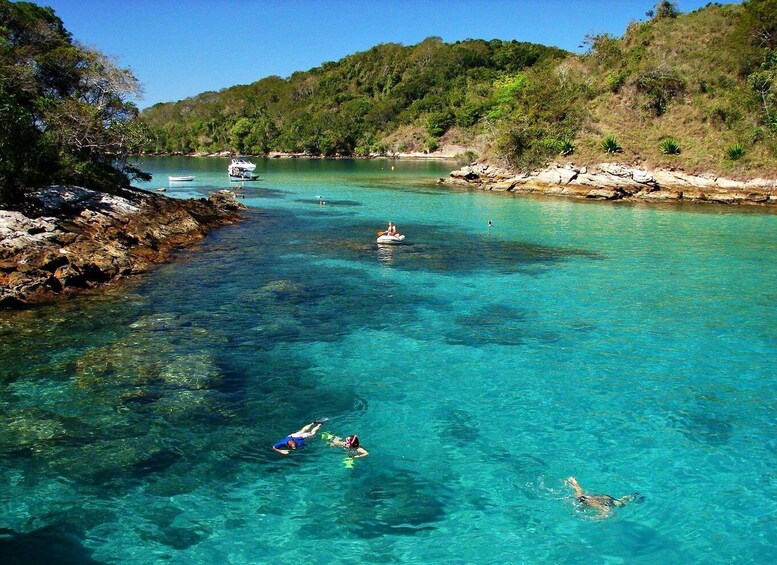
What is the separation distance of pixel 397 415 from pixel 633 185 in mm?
52299

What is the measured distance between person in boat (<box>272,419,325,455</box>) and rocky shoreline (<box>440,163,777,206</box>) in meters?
52.6

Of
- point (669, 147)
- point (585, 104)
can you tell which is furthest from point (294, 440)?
point (585, 104)

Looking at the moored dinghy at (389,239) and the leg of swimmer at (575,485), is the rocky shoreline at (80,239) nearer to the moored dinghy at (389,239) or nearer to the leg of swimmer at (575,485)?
the moored dinghy at (389,239)

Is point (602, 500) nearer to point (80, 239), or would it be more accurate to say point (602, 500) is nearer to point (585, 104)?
point (80, 239)

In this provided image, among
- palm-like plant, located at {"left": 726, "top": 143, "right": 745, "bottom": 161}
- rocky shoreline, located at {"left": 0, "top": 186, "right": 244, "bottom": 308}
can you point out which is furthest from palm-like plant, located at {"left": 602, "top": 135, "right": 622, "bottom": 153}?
rocky shoreline, located at {"left": 0, "top": 186, "right": 244, "bottom": 308}

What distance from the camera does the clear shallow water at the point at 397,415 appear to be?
9969 millimetres

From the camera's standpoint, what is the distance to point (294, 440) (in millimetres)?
12367

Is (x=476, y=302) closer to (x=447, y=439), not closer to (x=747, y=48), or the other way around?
(x=447, y=439)

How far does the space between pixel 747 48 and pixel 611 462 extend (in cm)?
6578

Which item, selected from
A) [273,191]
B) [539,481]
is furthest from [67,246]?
[273,191]

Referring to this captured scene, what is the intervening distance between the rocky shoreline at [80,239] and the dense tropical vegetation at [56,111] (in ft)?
5.33

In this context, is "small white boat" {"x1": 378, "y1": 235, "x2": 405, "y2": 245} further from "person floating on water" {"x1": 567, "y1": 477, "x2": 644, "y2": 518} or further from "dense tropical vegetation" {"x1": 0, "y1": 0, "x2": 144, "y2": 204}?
"person floating on water" {"x1": 567, "y1": 477, "x2": 644, "y2": 518}

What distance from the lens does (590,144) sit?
212ft

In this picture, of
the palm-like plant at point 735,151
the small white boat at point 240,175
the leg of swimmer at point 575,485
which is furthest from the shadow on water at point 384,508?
the small white boat at point 240,175
